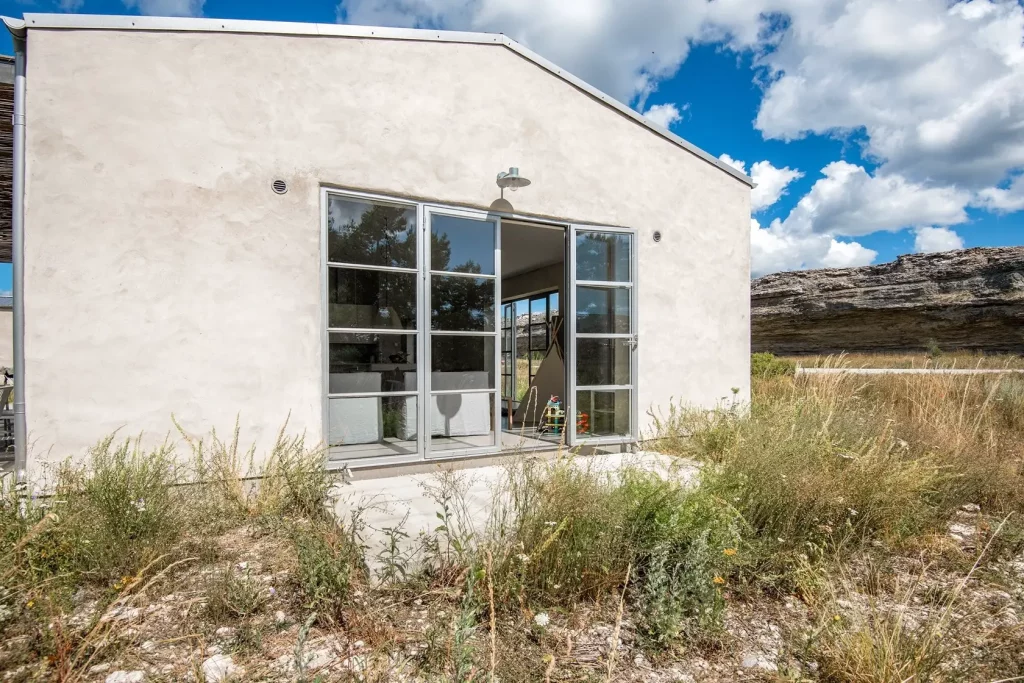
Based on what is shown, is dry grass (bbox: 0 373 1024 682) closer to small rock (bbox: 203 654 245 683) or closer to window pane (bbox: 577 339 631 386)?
small rock (bbox: 203 654 245 683)

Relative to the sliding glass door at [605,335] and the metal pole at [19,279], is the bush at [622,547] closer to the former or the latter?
the sliding glass door at [605,335]

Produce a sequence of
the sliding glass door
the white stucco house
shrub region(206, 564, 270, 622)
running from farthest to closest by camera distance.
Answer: the sliding glass door < the white stucco house < shrub region(206, 564, 270, 622)

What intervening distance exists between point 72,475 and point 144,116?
7.50 ft

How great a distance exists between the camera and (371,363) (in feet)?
13.6

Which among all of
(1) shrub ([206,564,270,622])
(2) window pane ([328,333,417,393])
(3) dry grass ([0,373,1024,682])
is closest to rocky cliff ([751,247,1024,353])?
(3) dry grass ([0,373,1024,682])

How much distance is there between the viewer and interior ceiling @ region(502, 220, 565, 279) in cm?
598

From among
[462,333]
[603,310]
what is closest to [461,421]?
[462,333]

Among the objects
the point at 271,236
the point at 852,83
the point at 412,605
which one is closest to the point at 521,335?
the point at 271,236

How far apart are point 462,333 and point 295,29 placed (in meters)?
2.57

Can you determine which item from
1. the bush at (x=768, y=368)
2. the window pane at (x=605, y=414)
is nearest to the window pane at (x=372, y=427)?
the window pane at (x=605, y=414)

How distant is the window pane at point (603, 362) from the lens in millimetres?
5098

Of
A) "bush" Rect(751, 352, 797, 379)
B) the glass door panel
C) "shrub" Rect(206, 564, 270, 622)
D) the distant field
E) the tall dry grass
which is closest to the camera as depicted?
"shrub" Rect(206, 564, 270, 622)

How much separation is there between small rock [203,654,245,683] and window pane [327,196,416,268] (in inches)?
110

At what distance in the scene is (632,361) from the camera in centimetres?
520
